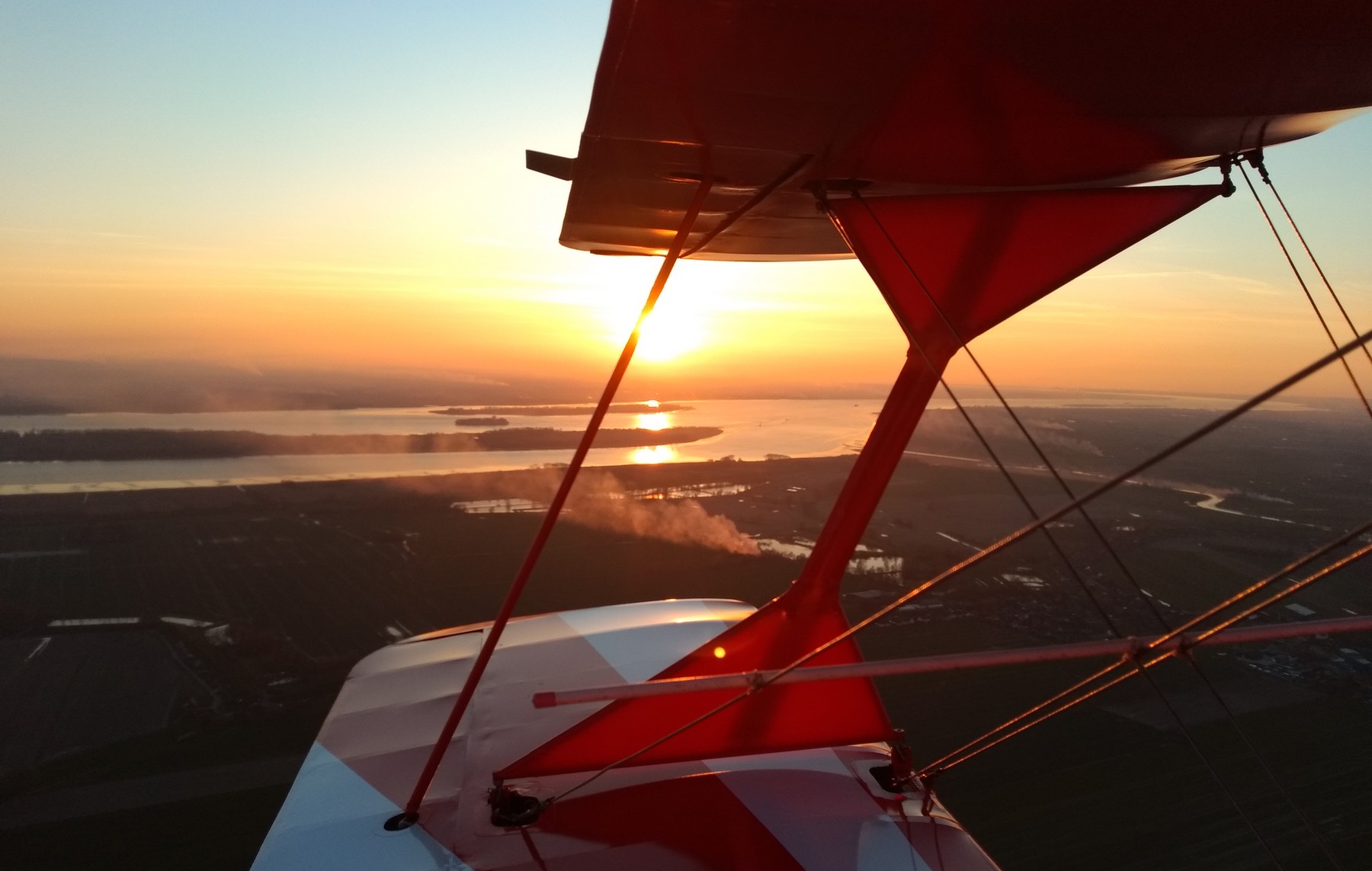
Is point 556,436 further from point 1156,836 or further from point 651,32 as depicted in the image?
point 651,32

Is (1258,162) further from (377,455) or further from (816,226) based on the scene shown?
(377,455)

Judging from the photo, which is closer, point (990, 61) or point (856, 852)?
point (990, 61)

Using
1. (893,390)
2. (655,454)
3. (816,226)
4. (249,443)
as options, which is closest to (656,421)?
(655,454)

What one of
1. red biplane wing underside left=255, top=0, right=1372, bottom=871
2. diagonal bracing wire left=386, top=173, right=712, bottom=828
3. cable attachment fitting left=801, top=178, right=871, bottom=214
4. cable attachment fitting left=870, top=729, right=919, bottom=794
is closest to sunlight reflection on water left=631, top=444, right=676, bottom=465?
red biplane wing underside left=255, top=0, right=1372, bottom=871

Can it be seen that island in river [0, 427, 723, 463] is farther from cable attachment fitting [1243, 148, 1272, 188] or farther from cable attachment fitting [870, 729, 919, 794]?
cable attachment fitting [1243, 148, 1272, 188]

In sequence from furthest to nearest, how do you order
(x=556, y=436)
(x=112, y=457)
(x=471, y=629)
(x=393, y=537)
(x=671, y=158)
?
1. (x=556, y=436)
2. (x=112, y=457)
3. (x=393, y=537)
4. (x=471, y=629)
5. (x=671, y=158)

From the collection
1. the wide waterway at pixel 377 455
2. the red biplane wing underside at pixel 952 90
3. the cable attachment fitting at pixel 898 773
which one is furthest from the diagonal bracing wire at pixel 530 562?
the wide waterway at pixel 377 455

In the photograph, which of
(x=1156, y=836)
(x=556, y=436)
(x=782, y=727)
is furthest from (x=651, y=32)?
(x=556, y=436)

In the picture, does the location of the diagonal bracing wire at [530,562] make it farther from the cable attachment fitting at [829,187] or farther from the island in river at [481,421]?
the island in river at [481,421]
